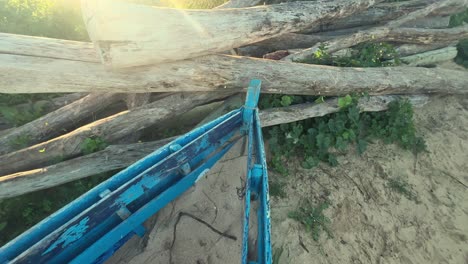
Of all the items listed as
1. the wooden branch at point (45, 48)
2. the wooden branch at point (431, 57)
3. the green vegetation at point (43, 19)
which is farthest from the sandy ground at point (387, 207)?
the green vegetation at point (43, 19)

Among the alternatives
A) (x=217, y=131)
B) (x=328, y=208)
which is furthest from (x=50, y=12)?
(x=328, y=208)

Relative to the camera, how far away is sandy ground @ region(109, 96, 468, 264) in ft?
11.5

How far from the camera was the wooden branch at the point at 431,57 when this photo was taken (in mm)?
5598

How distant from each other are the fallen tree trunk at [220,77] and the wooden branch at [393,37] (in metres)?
0.59

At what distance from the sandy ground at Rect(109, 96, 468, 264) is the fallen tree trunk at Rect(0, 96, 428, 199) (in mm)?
667

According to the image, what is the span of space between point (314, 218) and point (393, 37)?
359 cm

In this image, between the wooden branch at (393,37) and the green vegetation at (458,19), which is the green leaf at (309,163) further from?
the green vegetation at (458,19)

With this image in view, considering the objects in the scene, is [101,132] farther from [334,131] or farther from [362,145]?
[362,145]

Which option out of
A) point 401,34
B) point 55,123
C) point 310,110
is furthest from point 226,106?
point 401,34

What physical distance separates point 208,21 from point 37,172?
7.98ft

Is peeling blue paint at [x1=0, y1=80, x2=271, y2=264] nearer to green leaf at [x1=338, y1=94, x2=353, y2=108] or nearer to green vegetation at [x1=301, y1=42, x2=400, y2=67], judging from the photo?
green leaf at [x1=338, y1=94, x2=353, y2=108]

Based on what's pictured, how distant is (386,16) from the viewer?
5.95 m

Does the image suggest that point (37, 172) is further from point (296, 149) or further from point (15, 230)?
point (296, 149)

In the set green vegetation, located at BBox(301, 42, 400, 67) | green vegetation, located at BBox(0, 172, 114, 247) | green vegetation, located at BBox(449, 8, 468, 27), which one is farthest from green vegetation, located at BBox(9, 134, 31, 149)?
green vegetation, located at BBox(449, 8, 468, 27)
